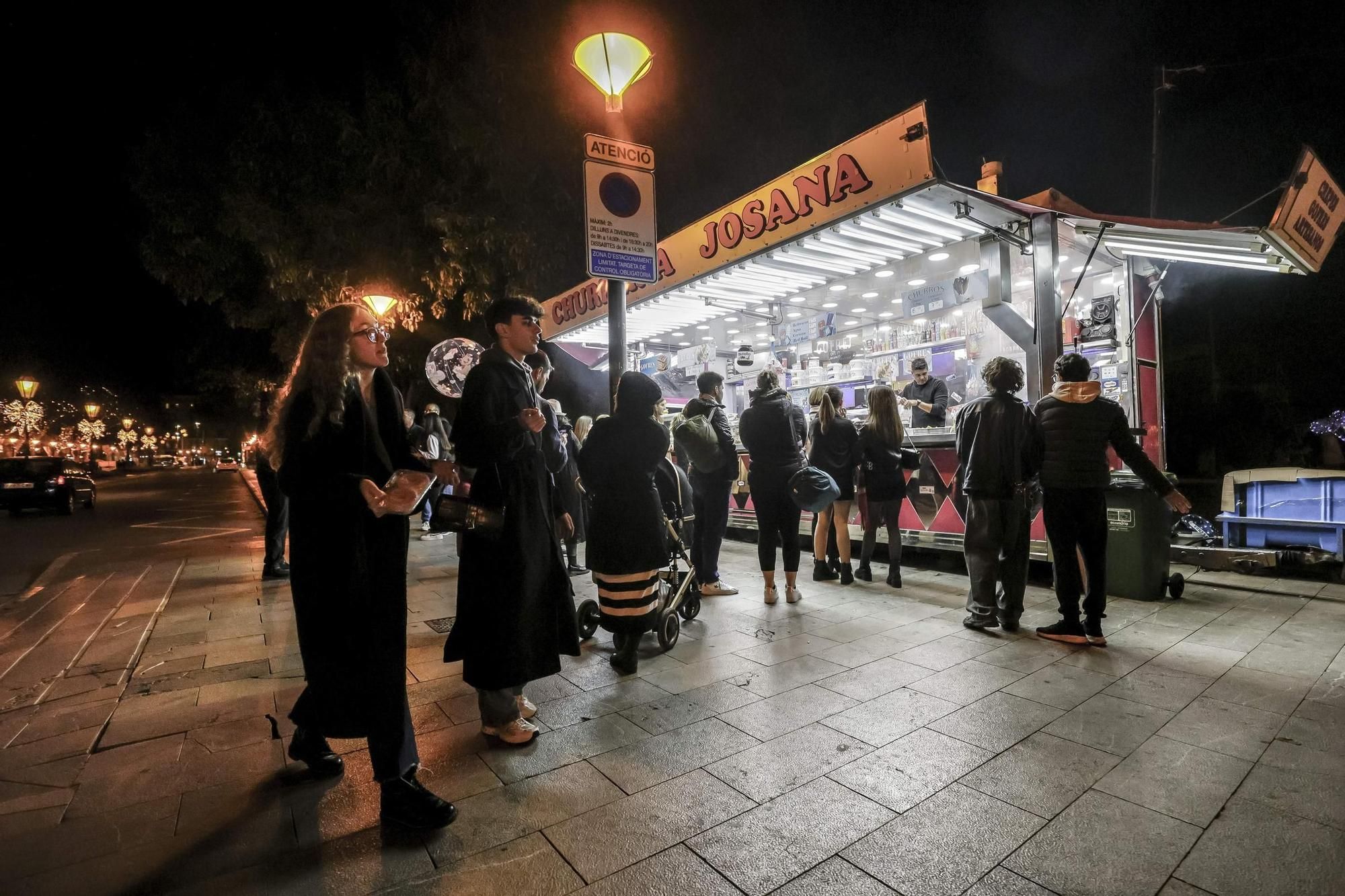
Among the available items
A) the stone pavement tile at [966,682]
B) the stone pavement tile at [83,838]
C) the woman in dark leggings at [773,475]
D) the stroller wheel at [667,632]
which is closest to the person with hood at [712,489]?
the woman in dark leggings at [773,475]

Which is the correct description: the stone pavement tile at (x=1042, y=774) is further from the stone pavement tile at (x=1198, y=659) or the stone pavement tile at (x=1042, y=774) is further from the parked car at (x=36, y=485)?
the parked car at (x=36, y=485)

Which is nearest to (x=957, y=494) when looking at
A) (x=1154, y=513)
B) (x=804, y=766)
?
(x=1154, y=513)

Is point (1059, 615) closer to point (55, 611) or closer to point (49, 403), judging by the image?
point (55, 611)

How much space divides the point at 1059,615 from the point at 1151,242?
4589mm

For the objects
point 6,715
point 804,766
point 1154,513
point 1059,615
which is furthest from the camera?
point 1154,513

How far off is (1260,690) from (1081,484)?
147 centimetres

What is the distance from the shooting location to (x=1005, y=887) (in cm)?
202

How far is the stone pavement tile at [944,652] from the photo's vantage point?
416 centimetres

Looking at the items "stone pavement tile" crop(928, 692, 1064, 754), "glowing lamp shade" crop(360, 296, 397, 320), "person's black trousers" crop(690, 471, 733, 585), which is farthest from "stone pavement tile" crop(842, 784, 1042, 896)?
"glowing lamp shade" crop(360, 296, 397, 320)

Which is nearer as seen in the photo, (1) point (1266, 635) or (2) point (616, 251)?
(1) point (1266, 635)

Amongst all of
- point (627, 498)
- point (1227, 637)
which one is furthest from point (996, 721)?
point (1227, 637)

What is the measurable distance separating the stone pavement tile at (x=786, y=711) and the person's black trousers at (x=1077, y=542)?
2104mm

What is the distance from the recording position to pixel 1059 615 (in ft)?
17.3

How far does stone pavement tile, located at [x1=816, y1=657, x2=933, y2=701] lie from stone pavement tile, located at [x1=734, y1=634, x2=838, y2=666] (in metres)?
0.41
